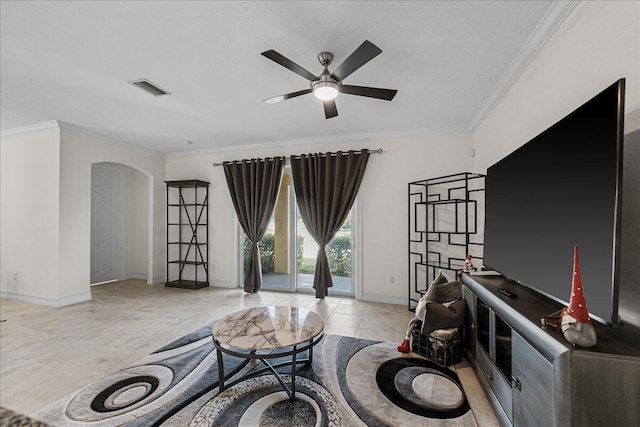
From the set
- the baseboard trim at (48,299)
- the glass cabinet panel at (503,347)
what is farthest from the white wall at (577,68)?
the baseboard trim at (48,299)

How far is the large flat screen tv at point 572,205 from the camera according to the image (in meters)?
1.18

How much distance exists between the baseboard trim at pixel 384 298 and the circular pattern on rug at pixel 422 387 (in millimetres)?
1719

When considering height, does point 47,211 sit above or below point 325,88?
below

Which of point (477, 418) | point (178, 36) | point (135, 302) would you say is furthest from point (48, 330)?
point (477, 418)

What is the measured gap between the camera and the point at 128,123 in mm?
4102

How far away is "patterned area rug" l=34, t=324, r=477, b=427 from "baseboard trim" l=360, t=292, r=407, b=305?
1.66m

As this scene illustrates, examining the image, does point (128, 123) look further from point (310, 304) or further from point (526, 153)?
point (526, 153)

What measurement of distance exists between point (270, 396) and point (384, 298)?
107 inches

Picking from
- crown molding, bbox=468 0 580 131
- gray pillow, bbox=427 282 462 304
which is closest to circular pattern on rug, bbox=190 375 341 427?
gray pillow, bbox=427 282 462 304

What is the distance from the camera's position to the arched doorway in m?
5.89

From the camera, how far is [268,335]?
7.18ft

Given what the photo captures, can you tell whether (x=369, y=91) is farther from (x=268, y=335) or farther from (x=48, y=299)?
(x=48, y=299)

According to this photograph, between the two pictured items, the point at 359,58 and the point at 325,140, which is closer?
the point at 359,58

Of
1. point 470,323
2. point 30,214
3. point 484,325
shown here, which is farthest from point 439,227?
point 30,214
